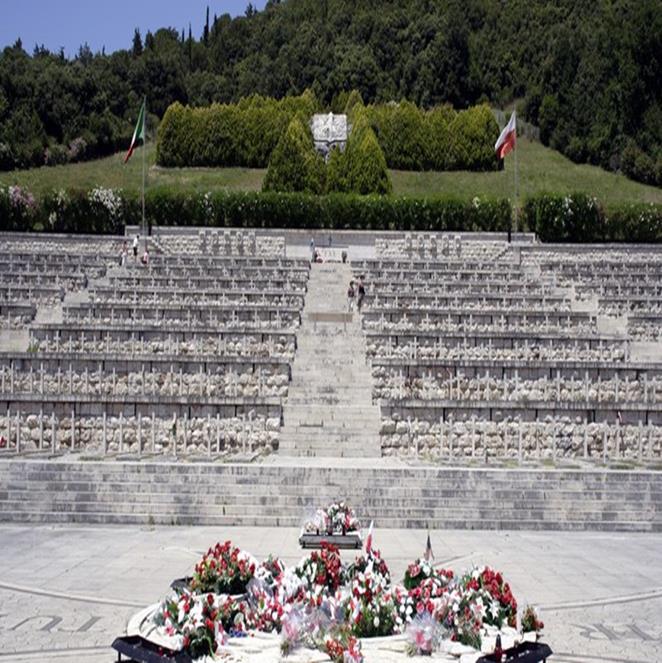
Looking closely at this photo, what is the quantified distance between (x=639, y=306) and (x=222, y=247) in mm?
18048

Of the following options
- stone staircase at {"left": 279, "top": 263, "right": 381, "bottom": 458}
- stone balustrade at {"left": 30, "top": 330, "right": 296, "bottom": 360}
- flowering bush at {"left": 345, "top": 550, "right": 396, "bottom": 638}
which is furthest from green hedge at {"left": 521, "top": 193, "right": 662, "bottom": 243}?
flowering bush at {"left": 345, "top": 550, "right": 396, "bottom": 638}

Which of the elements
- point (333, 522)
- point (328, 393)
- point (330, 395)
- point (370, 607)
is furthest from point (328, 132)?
point (370, 607)

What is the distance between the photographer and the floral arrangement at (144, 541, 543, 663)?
813cm

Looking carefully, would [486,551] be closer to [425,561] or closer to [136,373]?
[425,561]

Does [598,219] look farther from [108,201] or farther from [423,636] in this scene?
[423,636]

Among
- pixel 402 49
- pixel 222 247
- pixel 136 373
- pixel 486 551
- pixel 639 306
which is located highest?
pixel 402 49

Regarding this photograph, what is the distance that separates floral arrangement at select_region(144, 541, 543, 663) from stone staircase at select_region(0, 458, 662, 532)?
7157 mm

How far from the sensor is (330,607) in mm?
8516

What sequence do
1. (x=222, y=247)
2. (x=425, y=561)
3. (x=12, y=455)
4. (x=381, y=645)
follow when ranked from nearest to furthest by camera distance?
(x=381, y=645), (x=425, y=561), (x=12, y=455), (x=222, y=247)

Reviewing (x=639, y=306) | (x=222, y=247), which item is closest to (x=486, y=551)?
(x=639, y=306)

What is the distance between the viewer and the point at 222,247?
138 feet

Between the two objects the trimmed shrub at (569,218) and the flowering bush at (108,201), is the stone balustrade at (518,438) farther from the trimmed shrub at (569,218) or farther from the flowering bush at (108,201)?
the flowering bush at (108,201)

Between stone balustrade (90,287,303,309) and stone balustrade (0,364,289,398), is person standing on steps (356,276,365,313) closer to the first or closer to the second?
stone balustrade (90,287,303,309)

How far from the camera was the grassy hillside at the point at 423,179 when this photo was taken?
195 ft
